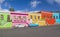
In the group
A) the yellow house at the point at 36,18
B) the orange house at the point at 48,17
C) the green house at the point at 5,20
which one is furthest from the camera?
the orange house at the point at 48,17

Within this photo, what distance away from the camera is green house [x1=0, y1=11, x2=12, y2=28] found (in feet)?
10.6

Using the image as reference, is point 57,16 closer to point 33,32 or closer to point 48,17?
point 48,17

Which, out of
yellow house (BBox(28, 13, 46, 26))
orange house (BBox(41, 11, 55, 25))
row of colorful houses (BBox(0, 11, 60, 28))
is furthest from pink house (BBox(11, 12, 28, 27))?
orange house (BBox(41, 11, 55, 25))

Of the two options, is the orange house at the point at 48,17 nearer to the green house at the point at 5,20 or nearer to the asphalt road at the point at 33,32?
the asphalt road at the point at 33,32

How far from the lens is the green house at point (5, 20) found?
10.6ft

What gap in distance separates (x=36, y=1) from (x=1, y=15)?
78 cm

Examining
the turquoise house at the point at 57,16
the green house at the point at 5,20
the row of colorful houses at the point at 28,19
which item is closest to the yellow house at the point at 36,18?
the row of colorful houses at the point at 28,19

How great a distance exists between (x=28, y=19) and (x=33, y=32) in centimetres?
28

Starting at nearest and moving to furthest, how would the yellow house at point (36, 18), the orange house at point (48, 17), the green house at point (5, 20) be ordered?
the green house at point (5, 20), the yellow house at point (36, 18), the orange house at point (48, 17)

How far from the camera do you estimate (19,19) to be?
336cm

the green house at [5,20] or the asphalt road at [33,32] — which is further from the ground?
the green house at [5,20]

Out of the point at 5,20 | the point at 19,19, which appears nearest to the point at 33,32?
the point at 19,19

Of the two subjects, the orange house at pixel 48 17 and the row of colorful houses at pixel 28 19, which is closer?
the row of colorful houses at pixel 28 19

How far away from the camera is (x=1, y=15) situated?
3217 mm
